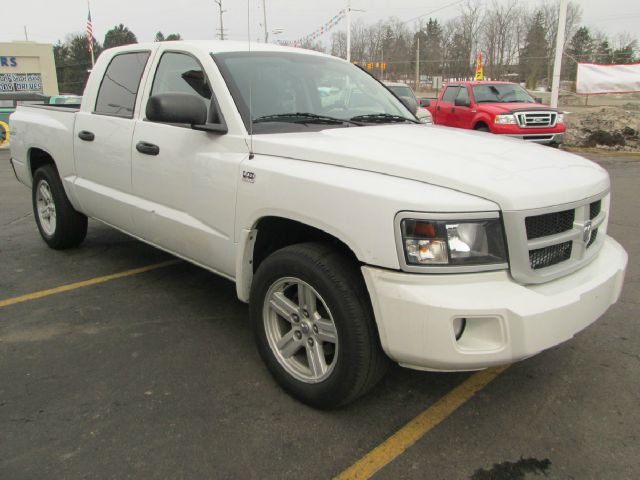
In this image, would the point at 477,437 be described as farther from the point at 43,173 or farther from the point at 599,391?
the point at 43,173

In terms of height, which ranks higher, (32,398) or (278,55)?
(278,55)

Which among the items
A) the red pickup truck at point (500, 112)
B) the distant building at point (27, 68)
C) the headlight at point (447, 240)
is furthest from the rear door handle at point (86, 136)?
the distant building at point (27, 68)

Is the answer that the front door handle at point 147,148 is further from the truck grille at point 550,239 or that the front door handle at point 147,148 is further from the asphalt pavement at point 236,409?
the truck grille at point 550,239

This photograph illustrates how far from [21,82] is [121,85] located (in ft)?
173

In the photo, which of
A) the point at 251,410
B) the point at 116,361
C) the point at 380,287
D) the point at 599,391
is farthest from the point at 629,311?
the point at 116,361

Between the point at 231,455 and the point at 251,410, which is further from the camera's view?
the point at 251,410

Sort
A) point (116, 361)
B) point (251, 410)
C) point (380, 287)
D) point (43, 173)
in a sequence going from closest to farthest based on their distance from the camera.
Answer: point (380, 287), point (251, 410), point (116, 361), point (43, 173)

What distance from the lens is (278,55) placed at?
3.77 metres

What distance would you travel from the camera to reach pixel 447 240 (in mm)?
2262

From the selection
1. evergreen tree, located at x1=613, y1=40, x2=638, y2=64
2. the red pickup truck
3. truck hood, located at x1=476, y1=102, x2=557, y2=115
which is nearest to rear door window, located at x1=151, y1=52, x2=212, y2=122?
the red pickup truck

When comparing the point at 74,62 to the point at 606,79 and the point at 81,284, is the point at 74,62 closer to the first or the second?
the point at 606,79

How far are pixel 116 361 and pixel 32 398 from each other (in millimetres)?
507

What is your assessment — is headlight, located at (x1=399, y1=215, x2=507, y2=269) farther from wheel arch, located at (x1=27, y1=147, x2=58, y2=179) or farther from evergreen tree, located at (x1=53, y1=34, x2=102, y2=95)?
evergreen tree, located at (x1=53, y1=34, x2=102, y2=95)

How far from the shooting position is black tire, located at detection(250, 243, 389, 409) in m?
2.45
